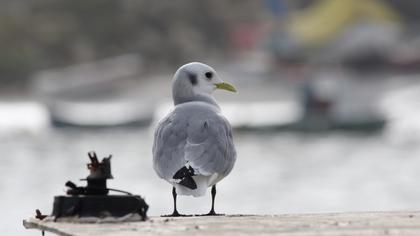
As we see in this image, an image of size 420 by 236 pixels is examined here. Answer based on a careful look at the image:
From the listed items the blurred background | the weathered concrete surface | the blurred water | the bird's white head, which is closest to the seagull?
the bird's white head

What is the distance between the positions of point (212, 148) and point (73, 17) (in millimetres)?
108080

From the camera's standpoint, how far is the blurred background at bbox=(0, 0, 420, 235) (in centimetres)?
3909

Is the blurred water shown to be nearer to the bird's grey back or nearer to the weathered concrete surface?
the bird's grey back

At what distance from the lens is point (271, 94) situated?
302 feet

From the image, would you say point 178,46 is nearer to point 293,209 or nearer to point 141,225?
point 293,209

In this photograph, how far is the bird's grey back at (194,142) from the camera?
943 centimetres

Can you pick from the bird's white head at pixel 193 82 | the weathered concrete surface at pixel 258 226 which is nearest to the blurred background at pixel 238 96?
the bird's white head at pixel 193 82

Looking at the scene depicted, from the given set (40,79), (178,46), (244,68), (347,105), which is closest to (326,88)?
(347,105)

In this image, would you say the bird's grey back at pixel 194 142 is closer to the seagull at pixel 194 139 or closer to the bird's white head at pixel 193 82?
the seagull at pixel 194 139

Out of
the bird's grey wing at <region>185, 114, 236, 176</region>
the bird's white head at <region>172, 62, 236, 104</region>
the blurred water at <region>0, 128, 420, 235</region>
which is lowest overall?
the bird's grey wing at <region>185, 114, 236, 176</region>

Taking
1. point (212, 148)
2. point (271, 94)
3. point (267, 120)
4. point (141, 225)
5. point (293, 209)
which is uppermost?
point (271, 94)

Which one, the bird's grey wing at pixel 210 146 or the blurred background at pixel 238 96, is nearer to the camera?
the bird's grey wing at pixel 210 146

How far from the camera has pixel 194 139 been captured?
959cm

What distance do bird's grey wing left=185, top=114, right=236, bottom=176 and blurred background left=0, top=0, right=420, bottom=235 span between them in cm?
1074
